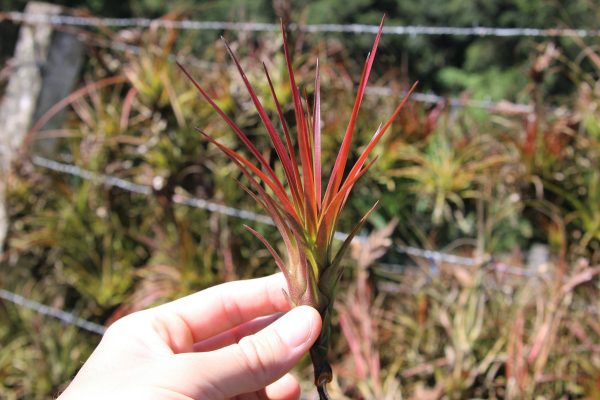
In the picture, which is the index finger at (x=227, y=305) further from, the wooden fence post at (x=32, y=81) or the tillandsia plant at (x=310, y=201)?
the wooden fence post at (x=32, y=81)

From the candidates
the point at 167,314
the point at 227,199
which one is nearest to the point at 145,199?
the point at 227,199

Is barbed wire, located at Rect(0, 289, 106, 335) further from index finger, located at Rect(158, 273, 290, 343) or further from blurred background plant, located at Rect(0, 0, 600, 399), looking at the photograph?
index finger, located at Rect(158, 273, 290, 343)

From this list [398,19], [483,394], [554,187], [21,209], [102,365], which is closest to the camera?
[102,365]

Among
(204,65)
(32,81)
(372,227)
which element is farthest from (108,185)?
(372,227)

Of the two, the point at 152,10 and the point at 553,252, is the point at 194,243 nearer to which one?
the point at 553,252

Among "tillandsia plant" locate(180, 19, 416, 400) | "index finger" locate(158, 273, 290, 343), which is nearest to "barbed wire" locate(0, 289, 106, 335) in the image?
"index finger" locate(158, 273, 290, 343)

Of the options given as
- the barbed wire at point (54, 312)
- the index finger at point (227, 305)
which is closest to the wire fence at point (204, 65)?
the barbed wire at point (54, 312)
